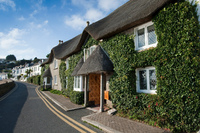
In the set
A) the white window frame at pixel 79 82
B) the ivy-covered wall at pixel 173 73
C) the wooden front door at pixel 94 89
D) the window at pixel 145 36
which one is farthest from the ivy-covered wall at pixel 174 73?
the white window frame at pixel 79 82

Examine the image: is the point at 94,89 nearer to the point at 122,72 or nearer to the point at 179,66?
the point at 122,72

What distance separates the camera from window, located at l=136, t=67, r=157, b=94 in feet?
19.6

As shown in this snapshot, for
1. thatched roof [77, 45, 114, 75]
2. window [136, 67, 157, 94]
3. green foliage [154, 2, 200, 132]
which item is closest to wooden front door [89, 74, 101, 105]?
thatched roof [77, 45, 114, 75]

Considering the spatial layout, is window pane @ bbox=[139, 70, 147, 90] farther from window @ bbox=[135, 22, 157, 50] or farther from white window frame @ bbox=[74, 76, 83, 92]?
white window frame @ bbox=[74, 76, 83, 92]

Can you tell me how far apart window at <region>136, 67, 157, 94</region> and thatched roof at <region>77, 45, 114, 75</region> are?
1874mm

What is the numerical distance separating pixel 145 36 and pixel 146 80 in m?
2.49

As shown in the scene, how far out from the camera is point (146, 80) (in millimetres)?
6285

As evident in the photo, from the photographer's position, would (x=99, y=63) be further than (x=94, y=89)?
No

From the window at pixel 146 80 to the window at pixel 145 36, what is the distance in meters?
1.32

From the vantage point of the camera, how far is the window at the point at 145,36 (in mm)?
6234

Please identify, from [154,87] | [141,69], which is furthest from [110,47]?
[154,87]

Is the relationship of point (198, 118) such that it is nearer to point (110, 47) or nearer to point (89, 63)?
point (110, 47)

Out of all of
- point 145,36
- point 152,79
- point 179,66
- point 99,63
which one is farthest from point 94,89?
point 179,66

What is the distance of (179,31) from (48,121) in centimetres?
745
